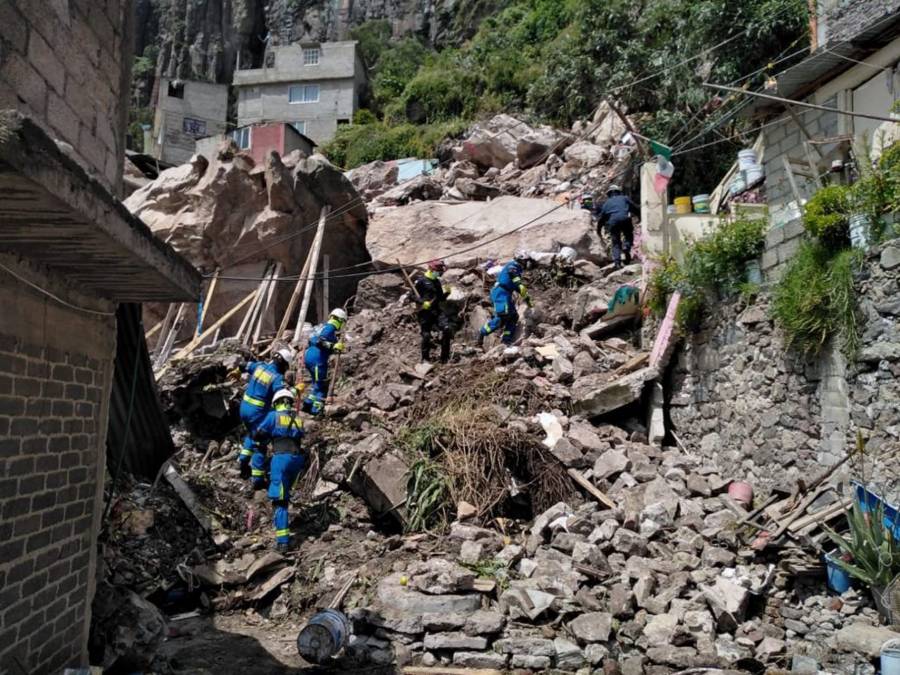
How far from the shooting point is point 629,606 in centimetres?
575

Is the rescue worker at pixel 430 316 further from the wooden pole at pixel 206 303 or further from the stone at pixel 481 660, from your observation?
the stone at pixel 481 660

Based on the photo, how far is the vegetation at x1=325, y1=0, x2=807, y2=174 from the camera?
49.6ft

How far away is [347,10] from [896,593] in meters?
44.2

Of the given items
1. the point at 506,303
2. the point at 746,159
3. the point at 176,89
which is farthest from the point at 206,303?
the point at 176,89

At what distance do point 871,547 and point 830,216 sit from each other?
9.32ft

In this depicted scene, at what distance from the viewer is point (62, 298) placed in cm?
418

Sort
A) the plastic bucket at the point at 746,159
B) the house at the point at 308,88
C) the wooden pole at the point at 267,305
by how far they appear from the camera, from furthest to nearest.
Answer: the house at the point at 308,88
the wooden pole at the point at 267,305
the plastic bucket at the point at 746,159

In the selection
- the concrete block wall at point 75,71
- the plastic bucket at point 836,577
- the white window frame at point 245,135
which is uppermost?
the white window frame at point 245,135

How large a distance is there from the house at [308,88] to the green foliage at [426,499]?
29.4 m

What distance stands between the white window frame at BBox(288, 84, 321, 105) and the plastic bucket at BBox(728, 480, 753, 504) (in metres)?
32.8

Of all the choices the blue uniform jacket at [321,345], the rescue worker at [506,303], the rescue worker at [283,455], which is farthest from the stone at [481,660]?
the rescue worker at [506,303]

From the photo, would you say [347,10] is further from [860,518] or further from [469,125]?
A: [860,518]

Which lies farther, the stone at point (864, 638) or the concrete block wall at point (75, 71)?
the stone at point (864, 638)

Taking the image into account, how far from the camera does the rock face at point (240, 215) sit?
543 inches
